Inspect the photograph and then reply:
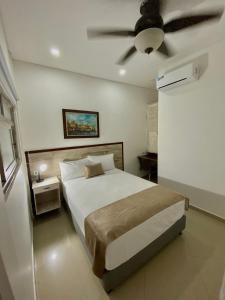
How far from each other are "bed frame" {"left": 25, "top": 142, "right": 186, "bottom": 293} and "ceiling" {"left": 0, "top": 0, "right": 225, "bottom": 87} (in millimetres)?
1674

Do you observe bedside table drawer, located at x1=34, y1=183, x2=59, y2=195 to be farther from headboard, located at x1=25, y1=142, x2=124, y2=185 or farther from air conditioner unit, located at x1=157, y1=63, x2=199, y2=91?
air conditioner unit, located at x1=157, y1=63, x2=199, y2=91

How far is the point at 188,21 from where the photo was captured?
1.31 meters

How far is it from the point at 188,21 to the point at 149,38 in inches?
15.7

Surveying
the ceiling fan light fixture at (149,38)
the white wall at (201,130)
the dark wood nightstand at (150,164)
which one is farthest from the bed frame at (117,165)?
the ceiling fan light fixture at (149,38)

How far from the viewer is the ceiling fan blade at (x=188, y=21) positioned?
123cm

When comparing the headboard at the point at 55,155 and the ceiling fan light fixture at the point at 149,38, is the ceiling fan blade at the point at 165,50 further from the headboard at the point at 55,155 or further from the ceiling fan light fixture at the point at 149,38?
the headboard at the point at 55,155

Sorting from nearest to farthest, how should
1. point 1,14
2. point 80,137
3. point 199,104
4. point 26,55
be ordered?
point 1,14 < point 26,55 < point 199,104 < point 80,137

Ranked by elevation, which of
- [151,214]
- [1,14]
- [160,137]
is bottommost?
[151,214]

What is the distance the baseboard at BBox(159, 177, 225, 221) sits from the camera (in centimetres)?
229

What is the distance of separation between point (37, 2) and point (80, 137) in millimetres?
2098

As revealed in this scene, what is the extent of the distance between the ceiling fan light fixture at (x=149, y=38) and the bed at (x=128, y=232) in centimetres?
183

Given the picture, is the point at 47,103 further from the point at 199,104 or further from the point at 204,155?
the point at 204,155

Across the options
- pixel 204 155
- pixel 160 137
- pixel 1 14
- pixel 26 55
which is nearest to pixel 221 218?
pixel 204 155

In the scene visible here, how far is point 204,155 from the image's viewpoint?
240 cm
